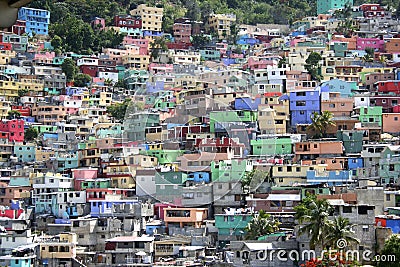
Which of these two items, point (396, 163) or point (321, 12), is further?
point (321, 12)

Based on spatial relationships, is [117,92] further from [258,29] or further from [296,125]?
[258,29]

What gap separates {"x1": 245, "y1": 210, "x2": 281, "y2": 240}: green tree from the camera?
16.5 m

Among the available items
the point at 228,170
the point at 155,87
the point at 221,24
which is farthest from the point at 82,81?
the point at 228,170

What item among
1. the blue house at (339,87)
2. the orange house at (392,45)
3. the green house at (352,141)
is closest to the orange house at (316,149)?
the green house at (352,141)

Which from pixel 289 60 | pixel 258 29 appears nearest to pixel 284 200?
pixel 289 60

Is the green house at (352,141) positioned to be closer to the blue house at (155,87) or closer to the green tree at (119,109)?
the blue house at (155,87)

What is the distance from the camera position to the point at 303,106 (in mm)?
24750

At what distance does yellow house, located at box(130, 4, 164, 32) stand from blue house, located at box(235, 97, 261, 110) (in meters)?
16.4

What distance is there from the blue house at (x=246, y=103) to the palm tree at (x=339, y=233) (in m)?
10.1

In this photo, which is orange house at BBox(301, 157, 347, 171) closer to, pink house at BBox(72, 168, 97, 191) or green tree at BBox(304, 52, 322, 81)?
pink house at BBox(72, 168, 97, 191)

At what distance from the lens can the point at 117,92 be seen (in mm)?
32062

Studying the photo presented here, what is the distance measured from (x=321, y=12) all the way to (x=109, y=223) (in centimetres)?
2825

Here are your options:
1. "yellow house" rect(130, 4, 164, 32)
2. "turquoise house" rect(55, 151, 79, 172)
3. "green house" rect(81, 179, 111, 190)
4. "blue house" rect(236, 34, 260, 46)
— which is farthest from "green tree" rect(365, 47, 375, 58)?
"green house" rect(81, 179, 111, 190)

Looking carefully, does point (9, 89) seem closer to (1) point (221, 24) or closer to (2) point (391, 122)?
(1) point (221, 24)
